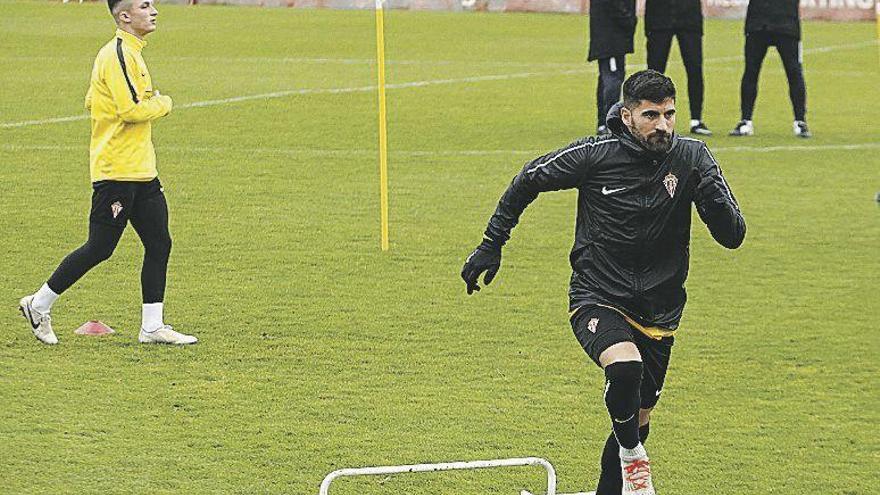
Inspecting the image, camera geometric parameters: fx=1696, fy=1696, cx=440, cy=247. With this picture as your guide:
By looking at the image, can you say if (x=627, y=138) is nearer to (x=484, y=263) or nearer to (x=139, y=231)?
(x=484, y=263)

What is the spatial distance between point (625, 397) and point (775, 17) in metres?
12.4

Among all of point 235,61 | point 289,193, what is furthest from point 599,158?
point 235,61

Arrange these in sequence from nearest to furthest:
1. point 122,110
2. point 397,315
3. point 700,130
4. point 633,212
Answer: point 633,212, point 122,110, point 397,315, point 700,130

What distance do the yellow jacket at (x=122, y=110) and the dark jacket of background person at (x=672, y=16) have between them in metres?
9.94

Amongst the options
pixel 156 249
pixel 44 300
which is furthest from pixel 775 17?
pixel 44 300

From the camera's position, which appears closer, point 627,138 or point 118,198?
point 627,138

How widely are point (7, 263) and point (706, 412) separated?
5555 millimetres

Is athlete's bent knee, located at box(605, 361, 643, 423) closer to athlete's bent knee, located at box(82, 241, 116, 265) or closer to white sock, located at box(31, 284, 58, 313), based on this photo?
athlete's bent knee, located at box(82, 241, 116, 265)

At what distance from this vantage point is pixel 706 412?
28.5ft

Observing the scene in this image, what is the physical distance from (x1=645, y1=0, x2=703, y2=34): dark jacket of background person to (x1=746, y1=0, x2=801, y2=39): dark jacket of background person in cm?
61

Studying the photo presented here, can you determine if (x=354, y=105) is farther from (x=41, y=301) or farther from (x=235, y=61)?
(x=41, y=301)

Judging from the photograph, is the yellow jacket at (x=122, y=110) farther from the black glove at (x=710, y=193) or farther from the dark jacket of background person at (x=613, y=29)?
the dark jacket of background person at (x=613, y=29)

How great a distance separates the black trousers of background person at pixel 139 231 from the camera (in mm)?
9562

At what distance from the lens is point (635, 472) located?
6.69 m
